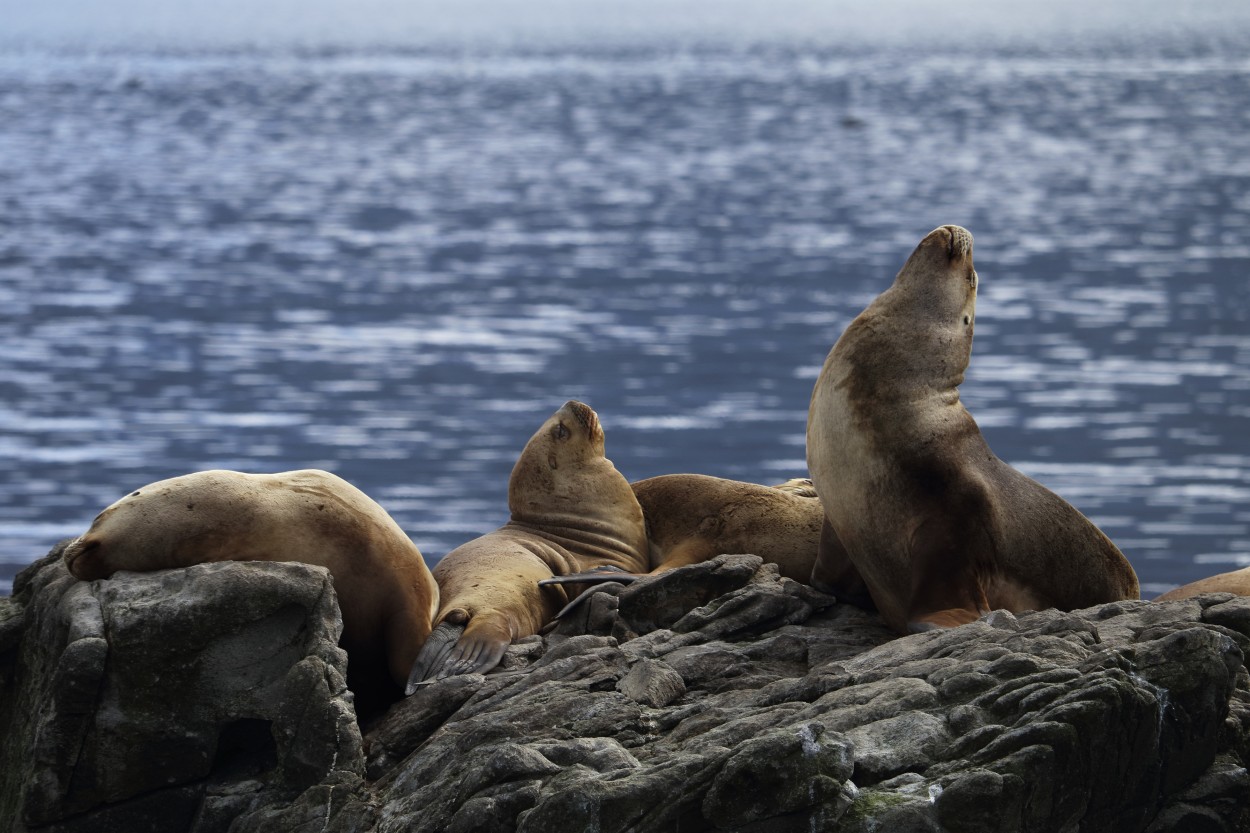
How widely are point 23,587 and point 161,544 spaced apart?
108 cm

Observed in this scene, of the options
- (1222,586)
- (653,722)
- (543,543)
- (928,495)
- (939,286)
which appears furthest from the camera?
(543,543)

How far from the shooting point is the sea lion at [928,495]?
6711mm

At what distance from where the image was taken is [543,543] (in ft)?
26.7

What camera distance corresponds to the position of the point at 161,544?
20.5 ft

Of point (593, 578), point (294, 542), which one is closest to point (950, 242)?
point (593, 578)

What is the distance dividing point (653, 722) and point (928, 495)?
1677mm

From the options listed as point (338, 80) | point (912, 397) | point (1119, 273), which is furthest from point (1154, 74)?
point (912, 397)

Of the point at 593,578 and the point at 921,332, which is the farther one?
the point at 593,578

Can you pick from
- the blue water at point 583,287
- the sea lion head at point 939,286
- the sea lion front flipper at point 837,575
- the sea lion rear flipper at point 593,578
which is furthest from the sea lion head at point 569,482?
the blue water at point 583,287

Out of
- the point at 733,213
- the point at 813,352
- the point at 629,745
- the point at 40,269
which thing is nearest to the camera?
the point at 629,745

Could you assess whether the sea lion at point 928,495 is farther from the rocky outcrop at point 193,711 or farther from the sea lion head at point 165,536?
the sea lion head at point 165,536

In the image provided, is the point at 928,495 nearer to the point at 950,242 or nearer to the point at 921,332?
the point at 921,332

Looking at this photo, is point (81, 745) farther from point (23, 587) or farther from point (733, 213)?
point (733, 213)

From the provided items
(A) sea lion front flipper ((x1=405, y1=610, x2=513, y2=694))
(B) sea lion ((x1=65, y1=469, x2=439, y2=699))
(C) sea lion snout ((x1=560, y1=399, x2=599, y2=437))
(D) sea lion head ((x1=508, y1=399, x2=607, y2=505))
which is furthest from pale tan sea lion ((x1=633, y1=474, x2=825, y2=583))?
(B) sea lion ((x1=65, y1=469, x2=439, y2=699))
